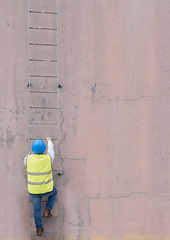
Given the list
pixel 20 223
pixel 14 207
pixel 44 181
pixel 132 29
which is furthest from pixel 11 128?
pixel 132 29

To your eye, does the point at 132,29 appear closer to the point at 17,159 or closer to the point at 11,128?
the point at 11,128

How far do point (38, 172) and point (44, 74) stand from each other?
1.40 m

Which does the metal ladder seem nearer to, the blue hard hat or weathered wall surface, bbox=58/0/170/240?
weathered wall surface, bbox=58/0/170/240

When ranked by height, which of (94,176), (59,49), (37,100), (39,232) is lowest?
(39,232)

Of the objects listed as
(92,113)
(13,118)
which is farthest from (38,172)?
(92,113)

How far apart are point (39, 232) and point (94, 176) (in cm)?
110

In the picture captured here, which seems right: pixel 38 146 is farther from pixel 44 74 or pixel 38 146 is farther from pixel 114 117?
pixel 114 117

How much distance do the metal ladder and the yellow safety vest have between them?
32cm

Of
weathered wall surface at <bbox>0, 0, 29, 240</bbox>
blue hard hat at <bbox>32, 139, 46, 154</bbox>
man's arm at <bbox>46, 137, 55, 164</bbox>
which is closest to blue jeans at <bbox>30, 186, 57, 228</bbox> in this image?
weathered wall surface at <bbox>0, 0, 29, 240</bbox>

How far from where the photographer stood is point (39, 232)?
3.67m

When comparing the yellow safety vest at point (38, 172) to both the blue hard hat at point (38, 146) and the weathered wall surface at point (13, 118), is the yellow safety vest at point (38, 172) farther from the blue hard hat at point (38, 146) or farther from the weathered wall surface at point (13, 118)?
the weathered wall surface at point (13, 118)

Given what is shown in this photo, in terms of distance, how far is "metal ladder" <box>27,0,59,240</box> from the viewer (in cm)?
376

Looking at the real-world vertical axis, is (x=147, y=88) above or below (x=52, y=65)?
below

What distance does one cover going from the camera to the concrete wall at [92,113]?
148 inches
